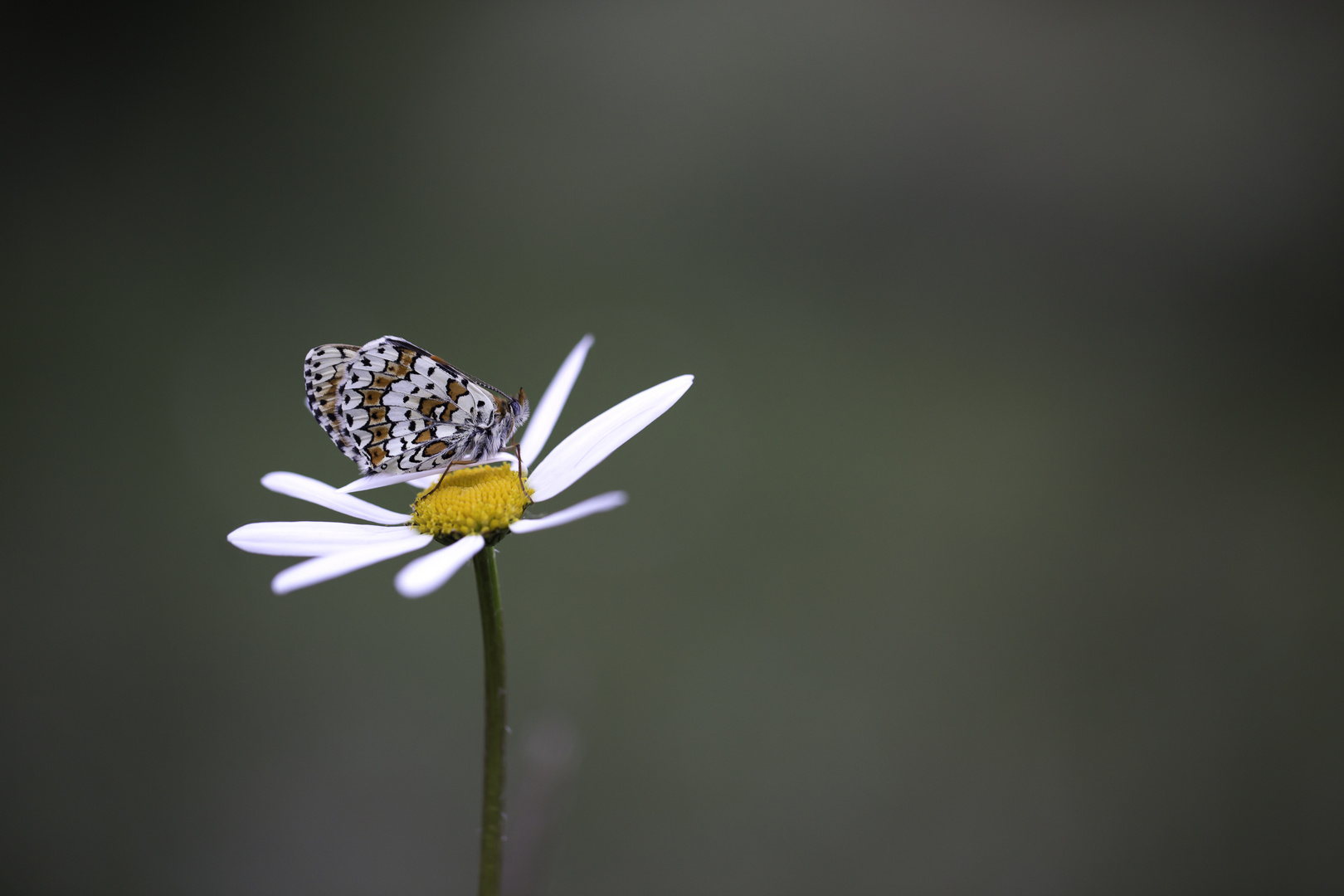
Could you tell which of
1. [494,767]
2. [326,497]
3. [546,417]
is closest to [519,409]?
[546,417]

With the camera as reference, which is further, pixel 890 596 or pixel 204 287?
pixel 204 287

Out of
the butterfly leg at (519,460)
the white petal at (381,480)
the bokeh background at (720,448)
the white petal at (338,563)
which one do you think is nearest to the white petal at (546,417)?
the butterfly leg at (519,460)

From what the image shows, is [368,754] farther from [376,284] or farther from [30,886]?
[376,284]

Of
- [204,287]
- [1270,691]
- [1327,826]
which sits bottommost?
[1327,826]

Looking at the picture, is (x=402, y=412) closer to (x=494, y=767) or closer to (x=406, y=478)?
(x=406, y=478)

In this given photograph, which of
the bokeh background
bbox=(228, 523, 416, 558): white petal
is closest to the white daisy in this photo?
bbox=(228, 523, 416, 558): white petal

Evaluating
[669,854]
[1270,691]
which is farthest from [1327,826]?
[669,854]
